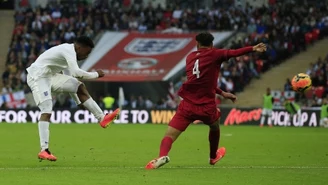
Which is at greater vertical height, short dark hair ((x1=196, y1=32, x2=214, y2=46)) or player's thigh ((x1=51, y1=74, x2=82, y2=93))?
short dark hair ((x1=196, y1=32, x2=214, y2=46))

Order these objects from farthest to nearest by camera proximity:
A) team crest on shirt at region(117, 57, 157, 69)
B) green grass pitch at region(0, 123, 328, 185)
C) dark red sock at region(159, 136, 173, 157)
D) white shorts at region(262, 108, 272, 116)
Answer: team crest on shirt at region(117, 57, 157, 69)
white shorts at region(262, 108, 272, 116)
dark red sock at region(159, 136, 173, 157)
green grass pitch at region(0, 123, 328, 185)

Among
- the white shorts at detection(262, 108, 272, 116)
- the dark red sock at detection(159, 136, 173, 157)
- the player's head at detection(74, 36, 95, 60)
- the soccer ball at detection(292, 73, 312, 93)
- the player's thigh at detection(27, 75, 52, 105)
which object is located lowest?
the white shorts at detection(262, 108, 272, 116)

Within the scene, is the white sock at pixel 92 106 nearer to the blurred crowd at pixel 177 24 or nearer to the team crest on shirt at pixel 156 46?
the blurred crowd at pixel 177 24

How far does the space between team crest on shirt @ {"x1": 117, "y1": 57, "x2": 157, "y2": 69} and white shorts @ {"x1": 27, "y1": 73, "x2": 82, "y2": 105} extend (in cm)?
3528

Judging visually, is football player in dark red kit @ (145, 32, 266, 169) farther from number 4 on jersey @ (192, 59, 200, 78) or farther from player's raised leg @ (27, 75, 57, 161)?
player's raised leg @ (27, 75, 57, 161)

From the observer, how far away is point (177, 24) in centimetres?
5606

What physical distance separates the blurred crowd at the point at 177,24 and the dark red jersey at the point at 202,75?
32.9 meters

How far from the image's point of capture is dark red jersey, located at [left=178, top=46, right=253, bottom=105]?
52.1ft

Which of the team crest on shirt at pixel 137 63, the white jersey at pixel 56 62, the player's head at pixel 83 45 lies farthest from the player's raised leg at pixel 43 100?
the team crest on shirt at pixel 137 63

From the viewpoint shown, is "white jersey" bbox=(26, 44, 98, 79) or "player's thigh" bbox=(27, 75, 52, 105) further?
"player's thigh" bbox=(27, 75, 52, 105)

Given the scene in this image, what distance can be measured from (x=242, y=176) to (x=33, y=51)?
126ft

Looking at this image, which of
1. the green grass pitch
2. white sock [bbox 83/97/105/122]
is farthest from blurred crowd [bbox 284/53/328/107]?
white sock [bbox 83/97/105/122]

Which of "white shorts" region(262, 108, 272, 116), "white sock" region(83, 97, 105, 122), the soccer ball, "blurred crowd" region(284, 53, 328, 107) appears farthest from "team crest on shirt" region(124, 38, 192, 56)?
"white sock" region(83, 97, 105, 122)

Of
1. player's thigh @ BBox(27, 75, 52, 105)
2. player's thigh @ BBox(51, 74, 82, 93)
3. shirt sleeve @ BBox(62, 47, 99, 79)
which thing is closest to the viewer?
shirt sleeve @ BBox(62, 47, 99, 79)
